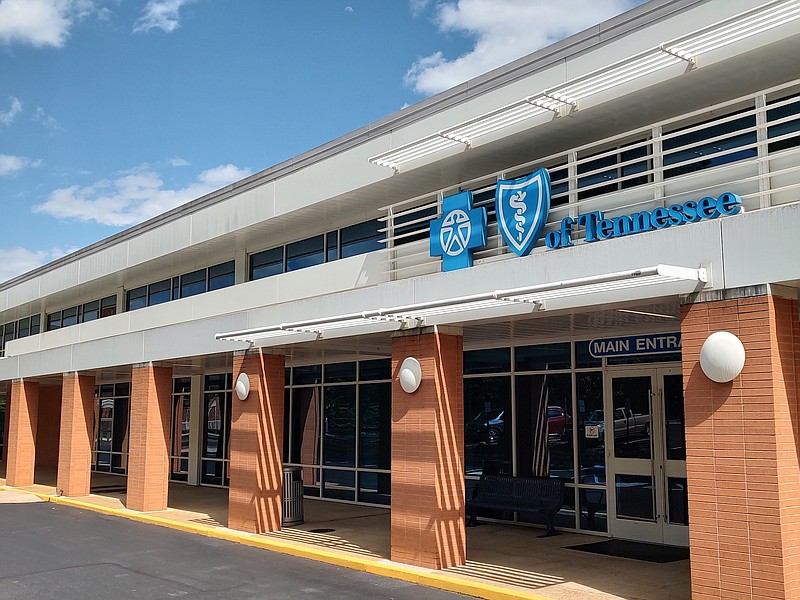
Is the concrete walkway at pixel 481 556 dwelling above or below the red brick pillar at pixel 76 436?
below

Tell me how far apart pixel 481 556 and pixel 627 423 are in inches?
131

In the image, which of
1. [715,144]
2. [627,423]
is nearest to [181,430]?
[627,423]

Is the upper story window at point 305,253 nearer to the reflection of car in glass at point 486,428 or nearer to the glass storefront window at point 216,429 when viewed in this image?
the reflection of car in glass at point 486,428

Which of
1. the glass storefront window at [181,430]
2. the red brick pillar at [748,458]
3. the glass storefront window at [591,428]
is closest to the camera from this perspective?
the red brick pillar at [748,458]

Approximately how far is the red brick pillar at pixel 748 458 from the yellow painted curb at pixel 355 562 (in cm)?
216

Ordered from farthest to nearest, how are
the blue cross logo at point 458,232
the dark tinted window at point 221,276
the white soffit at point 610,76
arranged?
the dark tinted window at point 221,276 → the blue cross logo at point 458,232 → the white soffit at point 610,76

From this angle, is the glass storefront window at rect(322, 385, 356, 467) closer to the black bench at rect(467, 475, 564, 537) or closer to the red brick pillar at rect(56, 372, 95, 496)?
the black bench at rect(467, 475, 564, 537)

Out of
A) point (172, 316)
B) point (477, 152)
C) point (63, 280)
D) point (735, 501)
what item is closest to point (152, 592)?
point (735, 501)

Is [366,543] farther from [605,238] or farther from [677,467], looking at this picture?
[605,238]

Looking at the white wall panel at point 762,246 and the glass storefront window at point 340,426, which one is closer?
the white wall panel at point 762,246

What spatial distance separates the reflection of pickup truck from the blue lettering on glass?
387cm

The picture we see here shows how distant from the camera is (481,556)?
12664 mm

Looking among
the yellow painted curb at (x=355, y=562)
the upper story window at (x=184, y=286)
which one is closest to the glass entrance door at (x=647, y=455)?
the yellow painted curb at (x=355, y=562)

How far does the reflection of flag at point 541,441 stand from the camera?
15.2m
